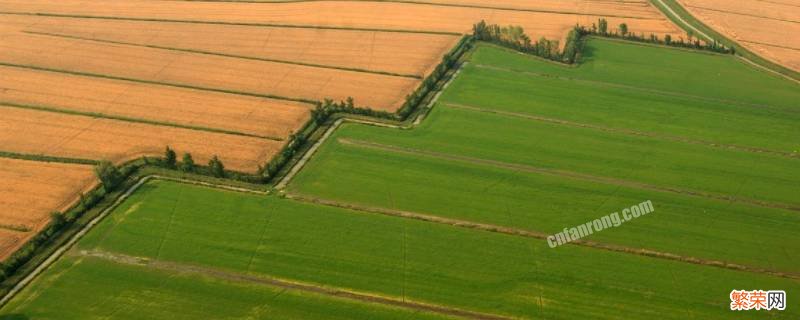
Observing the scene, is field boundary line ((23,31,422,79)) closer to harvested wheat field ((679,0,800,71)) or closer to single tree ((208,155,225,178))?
single tree ((208,155,225,178))

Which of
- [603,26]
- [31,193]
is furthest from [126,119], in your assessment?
[603,26]

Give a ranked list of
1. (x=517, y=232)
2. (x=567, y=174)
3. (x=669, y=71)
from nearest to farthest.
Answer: (x=517, y=232), (x=567, y=174), (x=669, y=71)

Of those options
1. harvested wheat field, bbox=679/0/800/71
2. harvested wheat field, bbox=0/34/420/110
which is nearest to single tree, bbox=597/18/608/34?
harvested wheat field, bbox=679/0/800/71

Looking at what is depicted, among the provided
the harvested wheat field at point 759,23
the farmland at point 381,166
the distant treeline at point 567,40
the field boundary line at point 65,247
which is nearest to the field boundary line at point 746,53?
the farmland at point 381,166

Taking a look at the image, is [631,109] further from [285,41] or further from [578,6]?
[285,41]

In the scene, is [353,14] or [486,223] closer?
[486,223]

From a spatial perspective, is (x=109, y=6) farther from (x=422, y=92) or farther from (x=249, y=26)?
(x=422, y=92)

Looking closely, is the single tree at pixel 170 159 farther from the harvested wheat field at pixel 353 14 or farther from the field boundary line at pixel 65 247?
the harvested wheat field at pixel 353 14
